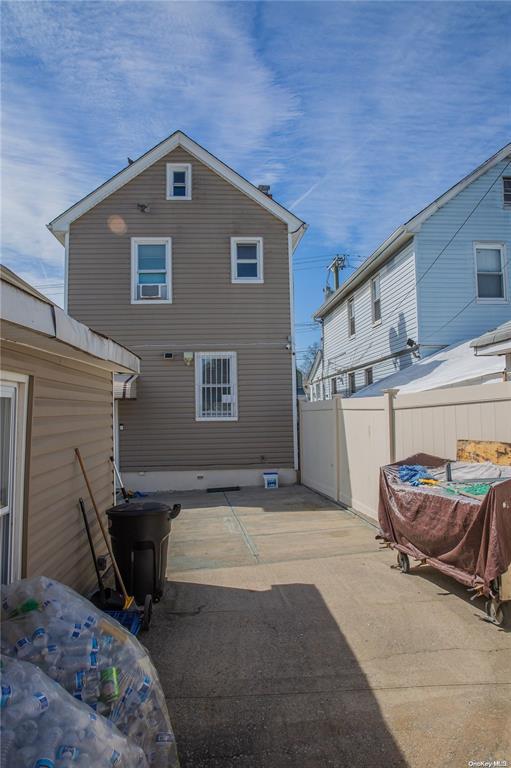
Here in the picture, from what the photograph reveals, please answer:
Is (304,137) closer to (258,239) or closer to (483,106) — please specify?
(483,106)

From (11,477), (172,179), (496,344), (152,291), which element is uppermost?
(172,179)

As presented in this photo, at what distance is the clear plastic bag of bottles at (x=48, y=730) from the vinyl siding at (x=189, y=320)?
32.8 ft

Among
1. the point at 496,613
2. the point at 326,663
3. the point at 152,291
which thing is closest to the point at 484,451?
the point at 496,613

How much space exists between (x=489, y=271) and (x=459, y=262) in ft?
3.08

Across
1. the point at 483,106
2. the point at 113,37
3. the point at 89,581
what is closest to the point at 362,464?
the point at 89,581

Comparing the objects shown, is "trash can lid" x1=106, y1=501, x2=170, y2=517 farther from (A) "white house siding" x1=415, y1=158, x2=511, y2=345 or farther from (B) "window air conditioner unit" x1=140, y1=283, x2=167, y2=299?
(A) "white house siding" x1=415, y1=158, x2=511, y2=345

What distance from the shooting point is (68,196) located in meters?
11.9

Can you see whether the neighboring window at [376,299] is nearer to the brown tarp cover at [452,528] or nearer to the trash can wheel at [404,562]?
the brown tarp cover at [452,528]

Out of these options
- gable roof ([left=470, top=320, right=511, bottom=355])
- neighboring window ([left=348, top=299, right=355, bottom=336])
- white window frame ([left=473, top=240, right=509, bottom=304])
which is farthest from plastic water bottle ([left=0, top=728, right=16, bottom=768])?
neighboring window ([left=348, top=299, right=355, bottom=336])

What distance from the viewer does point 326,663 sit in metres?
3.42

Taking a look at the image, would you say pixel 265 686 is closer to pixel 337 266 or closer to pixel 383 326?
pixel 383 326

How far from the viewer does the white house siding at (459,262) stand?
12.2 metres

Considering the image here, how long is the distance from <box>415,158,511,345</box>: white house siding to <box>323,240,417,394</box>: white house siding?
369mm

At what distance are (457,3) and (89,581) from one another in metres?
7.88
